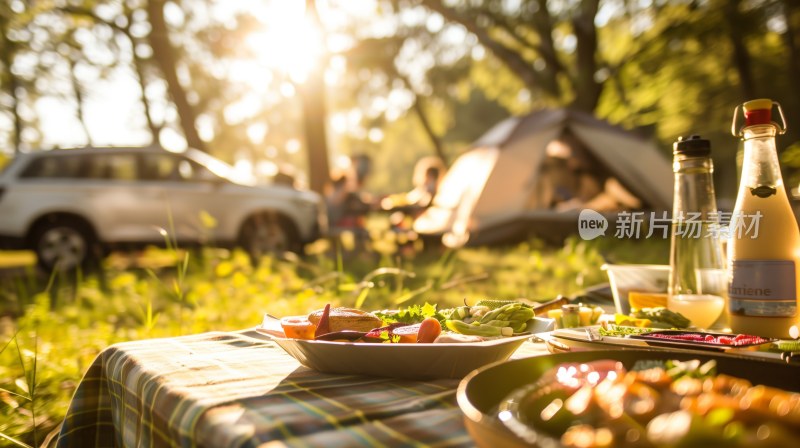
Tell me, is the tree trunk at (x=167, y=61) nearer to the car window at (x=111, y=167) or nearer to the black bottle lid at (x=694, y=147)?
the car window at (x=111, y=167)

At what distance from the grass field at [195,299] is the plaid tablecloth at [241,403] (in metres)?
0.32

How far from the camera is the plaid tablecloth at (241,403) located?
691mm

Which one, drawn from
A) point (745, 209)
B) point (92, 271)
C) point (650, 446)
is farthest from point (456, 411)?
point (92, 271)

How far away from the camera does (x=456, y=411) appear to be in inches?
30.1

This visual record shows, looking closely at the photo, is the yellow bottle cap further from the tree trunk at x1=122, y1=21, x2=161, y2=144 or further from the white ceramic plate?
the tree trunk at x1=122, y1=21, x2=161, y2=144

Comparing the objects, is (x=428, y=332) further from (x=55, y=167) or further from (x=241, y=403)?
(x=55, y=167)

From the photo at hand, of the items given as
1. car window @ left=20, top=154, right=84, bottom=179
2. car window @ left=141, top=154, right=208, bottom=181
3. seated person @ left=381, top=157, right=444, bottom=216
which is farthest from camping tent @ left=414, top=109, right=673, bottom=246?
car window @ left=20, top=154, right=84, bottom=179

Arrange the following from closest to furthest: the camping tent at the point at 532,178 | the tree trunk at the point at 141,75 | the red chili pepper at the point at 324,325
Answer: the red chili pepper at the point at 324,325 < the camping tent at the point at 532,178 < the tree trunk at the point at 141,75

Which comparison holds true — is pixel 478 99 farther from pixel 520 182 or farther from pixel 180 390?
pixel 180 390

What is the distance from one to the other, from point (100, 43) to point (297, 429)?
67.2 ft

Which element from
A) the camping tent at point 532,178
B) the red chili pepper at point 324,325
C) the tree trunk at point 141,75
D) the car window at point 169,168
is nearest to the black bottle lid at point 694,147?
the red chili pepper at point 324,325

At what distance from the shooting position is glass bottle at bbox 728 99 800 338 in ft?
3.53

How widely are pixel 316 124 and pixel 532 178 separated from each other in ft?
14.2

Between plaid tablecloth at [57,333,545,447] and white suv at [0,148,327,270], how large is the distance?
628cm
